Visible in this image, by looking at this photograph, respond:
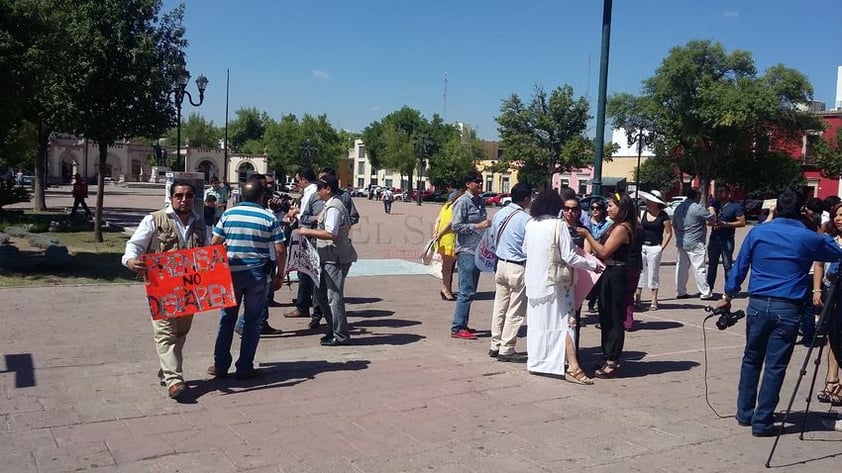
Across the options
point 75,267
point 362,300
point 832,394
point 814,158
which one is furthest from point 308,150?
point 832,394

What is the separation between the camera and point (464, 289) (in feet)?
26.7

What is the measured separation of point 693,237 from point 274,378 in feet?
25.8

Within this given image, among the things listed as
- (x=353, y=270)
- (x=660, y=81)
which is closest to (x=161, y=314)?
(x=353, y=270)

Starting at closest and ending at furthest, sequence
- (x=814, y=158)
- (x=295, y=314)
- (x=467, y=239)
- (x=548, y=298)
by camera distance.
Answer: (x=548, y=298), (x=467, y=239), (x=295, y=314), (x=814, y=158)

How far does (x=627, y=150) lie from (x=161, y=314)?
74.5 meters

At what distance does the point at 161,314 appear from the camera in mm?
5578

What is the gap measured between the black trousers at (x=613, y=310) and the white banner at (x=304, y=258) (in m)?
2.90

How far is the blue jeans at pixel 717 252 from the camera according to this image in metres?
12.1

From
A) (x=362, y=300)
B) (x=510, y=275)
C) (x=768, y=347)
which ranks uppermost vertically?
(x=510, y=275)

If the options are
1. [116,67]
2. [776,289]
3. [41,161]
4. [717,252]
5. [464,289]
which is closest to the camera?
[776,289]

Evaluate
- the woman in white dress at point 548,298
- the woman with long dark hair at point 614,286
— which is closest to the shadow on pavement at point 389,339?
the woman in white dress at point 548,298

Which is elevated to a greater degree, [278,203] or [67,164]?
[67,164]

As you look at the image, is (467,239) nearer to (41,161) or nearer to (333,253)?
(333,253)

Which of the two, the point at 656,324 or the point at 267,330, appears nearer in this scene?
the point at 267,330
